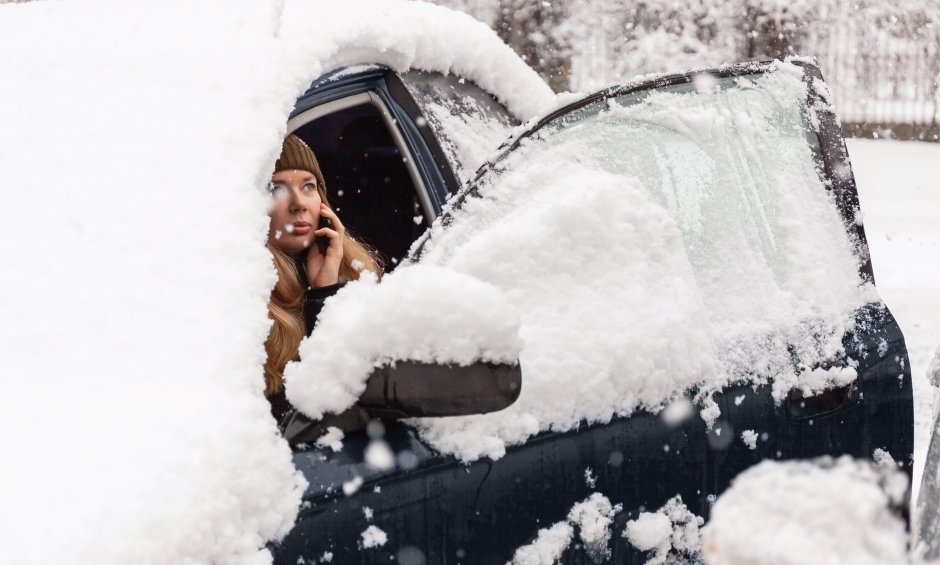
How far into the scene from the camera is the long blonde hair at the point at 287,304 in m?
2.36

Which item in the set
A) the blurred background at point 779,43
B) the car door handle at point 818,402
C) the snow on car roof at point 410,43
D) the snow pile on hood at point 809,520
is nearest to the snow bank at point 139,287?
the snow on car roof at point 410,43

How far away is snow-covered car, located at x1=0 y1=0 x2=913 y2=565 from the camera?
1.45m

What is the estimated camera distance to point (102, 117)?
1859 millimetres

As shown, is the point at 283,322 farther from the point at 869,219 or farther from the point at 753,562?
the point at 869,219

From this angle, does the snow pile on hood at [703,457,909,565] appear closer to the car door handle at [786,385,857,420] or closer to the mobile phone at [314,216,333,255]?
the car door handle at [786,385,857,420]

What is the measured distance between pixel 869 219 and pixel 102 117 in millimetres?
10261

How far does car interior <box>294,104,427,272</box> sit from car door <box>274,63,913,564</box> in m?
1.29

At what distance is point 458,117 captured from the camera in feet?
9.16

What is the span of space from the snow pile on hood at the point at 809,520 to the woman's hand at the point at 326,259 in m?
2.02

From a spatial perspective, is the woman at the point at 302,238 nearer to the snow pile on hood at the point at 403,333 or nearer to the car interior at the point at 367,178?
the car interior at the point at 367,178

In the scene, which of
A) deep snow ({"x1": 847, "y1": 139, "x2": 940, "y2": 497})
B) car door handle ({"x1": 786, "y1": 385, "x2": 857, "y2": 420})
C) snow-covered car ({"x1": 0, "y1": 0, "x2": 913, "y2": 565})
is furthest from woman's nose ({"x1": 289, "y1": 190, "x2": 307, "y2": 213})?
deep snow ({"x1": 847, "y1": 139, "x2": 940, "y2": 497})

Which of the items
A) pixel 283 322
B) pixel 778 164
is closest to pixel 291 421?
pixel 283 322

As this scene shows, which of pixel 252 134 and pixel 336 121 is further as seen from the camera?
pixel 336 121

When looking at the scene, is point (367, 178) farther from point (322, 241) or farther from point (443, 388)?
point (443, 388)
